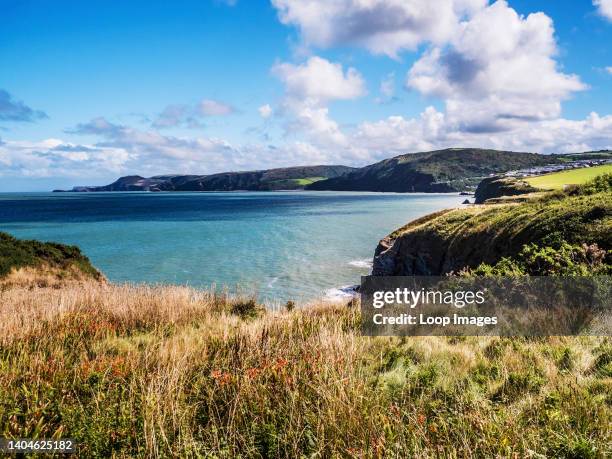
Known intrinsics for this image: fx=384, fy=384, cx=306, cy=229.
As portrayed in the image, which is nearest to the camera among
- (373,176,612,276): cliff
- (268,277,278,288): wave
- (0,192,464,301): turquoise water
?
(373,176,612,276): cliff

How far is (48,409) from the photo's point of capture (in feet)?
15.5

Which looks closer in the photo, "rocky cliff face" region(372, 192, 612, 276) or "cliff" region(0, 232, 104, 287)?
"rocky cliff face" region(372, 192, 612, 276)

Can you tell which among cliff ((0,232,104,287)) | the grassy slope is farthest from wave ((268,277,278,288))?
the grassy slope

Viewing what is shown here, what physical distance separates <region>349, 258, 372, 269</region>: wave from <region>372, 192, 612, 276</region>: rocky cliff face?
7966 millimetres

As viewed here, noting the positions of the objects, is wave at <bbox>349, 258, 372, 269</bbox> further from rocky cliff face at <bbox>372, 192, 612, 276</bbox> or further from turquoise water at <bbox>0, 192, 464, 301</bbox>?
rocky cliff face at <bbox>372, 192, 612, 276</bbox>

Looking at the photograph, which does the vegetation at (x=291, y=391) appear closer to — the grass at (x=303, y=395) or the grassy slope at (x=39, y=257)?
the grass at (x=303, y=395)

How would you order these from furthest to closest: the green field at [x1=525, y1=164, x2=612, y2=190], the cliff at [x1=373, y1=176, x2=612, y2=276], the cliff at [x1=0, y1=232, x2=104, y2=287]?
1. the green field at [x1=525, y1=164, x2=612, y2=190]
2. the cliff at [x1=0, y1=232, x2=104, y2=287]
3. the cliff at [x1=373, y1=176, x2=612, y2=276]

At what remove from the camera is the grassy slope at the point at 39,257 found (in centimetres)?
2199

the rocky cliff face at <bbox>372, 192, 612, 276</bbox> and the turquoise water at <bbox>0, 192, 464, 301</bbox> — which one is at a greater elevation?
the rocky cliff face at <bbox>372, 192, 612, 276</bbox>

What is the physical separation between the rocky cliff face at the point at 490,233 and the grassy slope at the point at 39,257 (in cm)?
2107

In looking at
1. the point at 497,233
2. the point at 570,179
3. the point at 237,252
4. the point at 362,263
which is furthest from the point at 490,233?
the point at 237,252

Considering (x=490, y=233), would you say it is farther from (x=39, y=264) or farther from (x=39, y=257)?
(x=39, y=257)

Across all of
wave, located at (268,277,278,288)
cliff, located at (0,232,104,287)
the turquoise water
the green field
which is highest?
the green field

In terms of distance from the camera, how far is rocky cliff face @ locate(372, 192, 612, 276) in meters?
14.3
